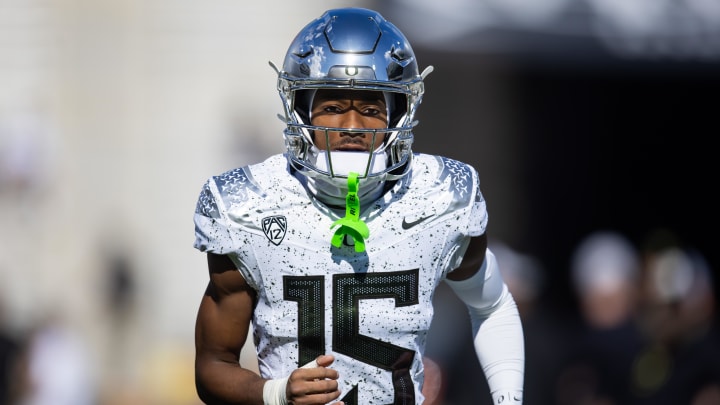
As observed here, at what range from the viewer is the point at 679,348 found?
24.7ft

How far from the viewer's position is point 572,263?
41.2 feet

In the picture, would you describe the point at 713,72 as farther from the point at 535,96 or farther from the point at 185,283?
the point at 185,283

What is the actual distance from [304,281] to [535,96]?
8.95m

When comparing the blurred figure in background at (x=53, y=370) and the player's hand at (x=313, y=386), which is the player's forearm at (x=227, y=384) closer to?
the player's hand at (x=313, y=386)

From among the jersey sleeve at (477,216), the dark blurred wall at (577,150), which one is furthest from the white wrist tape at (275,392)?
the dark blurred wall at (577,150)

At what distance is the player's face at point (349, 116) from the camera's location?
360 centimetres

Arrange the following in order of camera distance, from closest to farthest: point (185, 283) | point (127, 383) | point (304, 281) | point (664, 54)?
point (304, 281) → point (664, 54) → point (127, 383) → point (185, 283)

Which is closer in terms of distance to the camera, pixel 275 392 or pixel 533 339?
pixel 275 392

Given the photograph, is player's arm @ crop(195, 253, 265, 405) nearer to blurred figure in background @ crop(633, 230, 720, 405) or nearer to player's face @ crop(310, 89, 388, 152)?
player's face @ crop(310, 89, 388, 152)

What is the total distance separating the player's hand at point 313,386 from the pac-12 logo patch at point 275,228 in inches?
16.7

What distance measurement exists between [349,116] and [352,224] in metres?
0.32

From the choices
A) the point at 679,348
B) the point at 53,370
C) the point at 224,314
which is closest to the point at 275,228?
the point at 224,314

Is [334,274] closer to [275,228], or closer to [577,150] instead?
[275,228]

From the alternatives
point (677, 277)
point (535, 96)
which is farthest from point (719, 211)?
point (677, 277)
